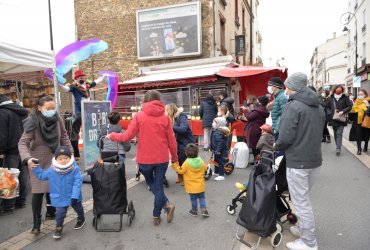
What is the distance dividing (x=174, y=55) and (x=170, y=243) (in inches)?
515

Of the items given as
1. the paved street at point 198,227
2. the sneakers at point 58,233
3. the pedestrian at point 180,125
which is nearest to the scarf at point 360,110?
the paved street at point 198,227

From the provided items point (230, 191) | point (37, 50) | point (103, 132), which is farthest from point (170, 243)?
point (37, 50)

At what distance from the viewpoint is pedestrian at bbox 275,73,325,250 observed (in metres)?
3.19

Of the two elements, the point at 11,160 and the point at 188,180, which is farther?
the point at 11,160

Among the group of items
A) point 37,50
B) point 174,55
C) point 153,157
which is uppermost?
point 174,55

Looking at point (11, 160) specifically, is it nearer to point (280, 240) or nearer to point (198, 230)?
point (198, 230)

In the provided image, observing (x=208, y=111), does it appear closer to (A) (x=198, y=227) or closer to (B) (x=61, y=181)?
(A) (x=198, y=227)

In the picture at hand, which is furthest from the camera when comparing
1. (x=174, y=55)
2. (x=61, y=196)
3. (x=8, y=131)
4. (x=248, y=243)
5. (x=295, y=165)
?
(x=174, y=55)

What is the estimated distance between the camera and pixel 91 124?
21.3ft

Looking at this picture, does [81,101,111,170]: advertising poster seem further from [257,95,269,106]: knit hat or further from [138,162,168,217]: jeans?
[257,95,269,106]: knit hat

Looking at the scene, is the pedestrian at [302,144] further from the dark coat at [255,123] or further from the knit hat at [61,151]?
the dark coat at [255,123]

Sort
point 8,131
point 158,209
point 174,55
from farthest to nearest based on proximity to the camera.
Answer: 1. point 174,55
2. point 8,131
3. point 158,209

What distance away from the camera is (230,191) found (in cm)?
553

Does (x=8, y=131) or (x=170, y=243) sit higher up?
(x=8, y=131)
